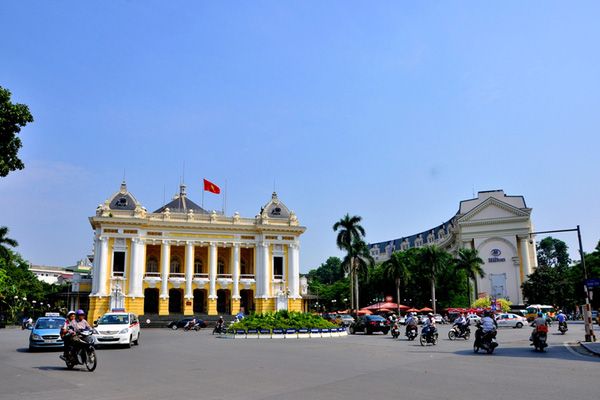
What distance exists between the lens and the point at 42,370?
13.8 m

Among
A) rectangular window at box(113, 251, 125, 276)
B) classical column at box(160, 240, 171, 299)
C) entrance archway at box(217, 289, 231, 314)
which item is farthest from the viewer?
entrance archway at box(217, 289, 231, 314)

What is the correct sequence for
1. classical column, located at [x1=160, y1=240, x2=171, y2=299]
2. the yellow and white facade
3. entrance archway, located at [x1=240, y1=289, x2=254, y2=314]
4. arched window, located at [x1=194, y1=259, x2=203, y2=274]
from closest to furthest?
the yellow and white facade
classical column, located at [x1=160, y1=240, x2=171, y2=299]
entrance archway, located at [x1=240, y1=289, x2=254, y2=314]
arched window, located at [x1=194, y1=259, x2=203, y2=274]

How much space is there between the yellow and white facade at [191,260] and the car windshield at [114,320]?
3519 cm

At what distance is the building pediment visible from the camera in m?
77.2

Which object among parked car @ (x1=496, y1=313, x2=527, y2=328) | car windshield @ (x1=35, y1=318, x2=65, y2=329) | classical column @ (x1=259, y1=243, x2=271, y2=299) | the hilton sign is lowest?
parked car @ (x1=496, y1=313, x2=527, y2=328)

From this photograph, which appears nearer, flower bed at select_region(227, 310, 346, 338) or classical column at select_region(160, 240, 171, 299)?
flower bed at select_region(227, 310, 346, 338)

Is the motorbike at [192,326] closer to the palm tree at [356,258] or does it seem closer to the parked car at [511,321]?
the palm tree at [356,258]

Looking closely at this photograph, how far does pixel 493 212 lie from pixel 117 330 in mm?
67884

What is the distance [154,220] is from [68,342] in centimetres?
4753

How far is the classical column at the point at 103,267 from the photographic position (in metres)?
56.6

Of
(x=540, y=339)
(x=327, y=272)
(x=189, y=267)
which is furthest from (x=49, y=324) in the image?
(x=327, y=272)

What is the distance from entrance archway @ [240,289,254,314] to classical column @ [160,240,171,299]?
9504 mm

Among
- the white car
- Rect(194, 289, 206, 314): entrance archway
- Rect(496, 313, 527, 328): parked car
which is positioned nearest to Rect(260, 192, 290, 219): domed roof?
Rect(194, 289, 206, 314): entrance archway

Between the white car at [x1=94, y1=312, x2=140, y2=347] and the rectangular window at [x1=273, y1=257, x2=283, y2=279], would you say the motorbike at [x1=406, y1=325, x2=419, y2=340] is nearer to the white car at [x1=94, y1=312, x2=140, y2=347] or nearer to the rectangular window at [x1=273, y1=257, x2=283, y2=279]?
the white car at [x1=94, y1=312, x2=140, y2=347]
